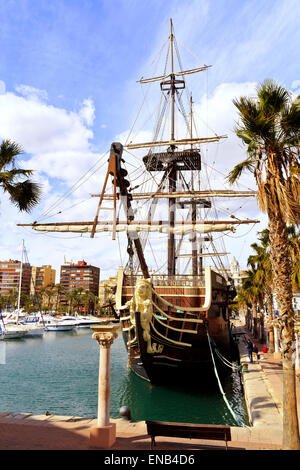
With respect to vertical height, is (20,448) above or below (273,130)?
below

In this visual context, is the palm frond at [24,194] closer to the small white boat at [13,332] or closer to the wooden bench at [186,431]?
the wooden bench at [186,431]

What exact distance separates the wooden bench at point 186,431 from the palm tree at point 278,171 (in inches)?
86.6

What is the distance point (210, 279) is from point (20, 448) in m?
11.0

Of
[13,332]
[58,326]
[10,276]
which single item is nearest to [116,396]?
[13,332]

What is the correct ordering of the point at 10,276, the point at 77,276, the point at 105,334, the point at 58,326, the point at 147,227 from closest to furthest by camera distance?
the point at 105,334, the point at 147,227, the point at 58,326, the point at 10,276, the point at 77,276

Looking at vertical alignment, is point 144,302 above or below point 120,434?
above

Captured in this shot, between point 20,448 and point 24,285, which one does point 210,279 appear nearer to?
point 20,448

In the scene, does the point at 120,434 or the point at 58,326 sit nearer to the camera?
the point at 120,434

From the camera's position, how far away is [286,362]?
23.7 feet

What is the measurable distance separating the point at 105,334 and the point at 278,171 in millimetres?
5997

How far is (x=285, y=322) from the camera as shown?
24.4ft

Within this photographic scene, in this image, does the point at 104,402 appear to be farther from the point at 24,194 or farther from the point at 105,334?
the point at 24,194

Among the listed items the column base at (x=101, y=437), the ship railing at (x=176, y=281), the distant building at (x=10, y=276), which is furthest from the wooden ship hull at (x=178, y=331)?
the distant building at (x=10, y=276)
